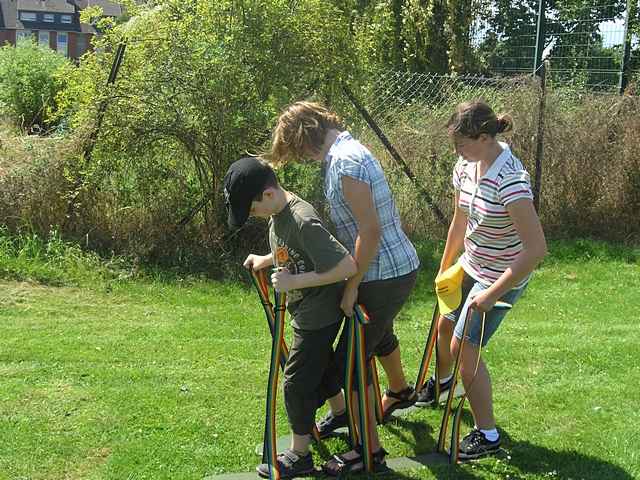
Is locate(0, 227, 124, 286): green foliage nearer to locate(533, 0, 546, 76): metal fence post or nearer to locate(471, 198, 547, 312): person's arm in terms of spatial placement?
locate(471, 198, 547, 312): person's arm

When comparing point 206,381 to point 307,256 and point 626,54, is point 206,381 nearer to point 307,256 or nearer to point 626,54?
point 307,256

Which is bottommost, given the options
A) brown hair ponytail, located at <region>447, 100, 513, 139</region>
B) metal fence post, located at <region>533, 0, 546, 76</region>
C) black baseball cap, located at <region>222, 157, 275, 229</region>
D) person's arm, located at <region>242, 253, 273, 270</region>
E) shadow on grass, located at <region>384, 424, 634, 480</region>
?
shadow on grass, located at <region>384, 424, 634, 480</region>

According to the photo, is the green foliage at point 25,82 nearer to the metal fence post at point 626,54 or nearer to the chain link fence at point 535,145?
the chain link fence at point 535,145

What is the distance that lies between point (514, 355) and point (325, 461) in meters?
2.27

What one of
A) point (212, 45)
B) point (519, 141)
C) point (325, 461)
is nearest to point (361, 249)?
point (325, 461)

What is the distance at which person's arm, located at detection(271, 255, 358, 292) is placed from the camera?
11.0 ft

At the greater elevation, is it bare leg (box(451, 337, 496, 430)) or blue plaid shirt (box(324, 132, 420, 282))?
blue plaid shirt (box(324, 132, 420, 282))

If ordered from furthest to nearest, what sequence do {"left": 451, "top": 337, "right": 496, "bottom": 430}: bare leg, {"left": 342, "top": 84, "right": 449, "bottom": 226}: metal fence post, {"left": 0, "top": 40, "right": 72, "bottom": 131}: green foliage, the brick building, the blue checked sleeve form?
the brick building, {"left": 0, "top": 40, "right": 72, "bottom": 131}: green foliage, {"left": 342, "top": 84, "right": 449, "bottom": 226}: metal fence post, {"left": 451, "top": 337, "right": 496, "bottom": 430}: bare leg, the blue checked sleeve

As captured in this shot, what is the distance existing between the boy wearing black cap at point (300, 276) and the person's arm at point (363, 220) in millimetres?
91

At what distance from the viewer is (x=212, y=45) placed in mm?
7734

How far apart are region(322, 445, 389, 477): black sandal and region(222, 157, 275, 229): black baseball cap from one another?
52.3 inches

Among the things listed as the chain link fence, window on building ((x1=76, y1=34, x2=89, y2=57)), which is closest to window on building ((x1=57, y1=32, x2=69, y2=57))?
window on building ((x1=76, y1=34, x2=89, y2=57))

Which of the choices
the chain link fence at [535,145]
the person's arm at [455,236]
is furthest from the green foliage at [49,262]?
the person's arm at [455,236]

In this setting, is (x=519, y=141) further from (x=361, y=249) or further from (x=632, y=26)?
(x=361, y=249)
